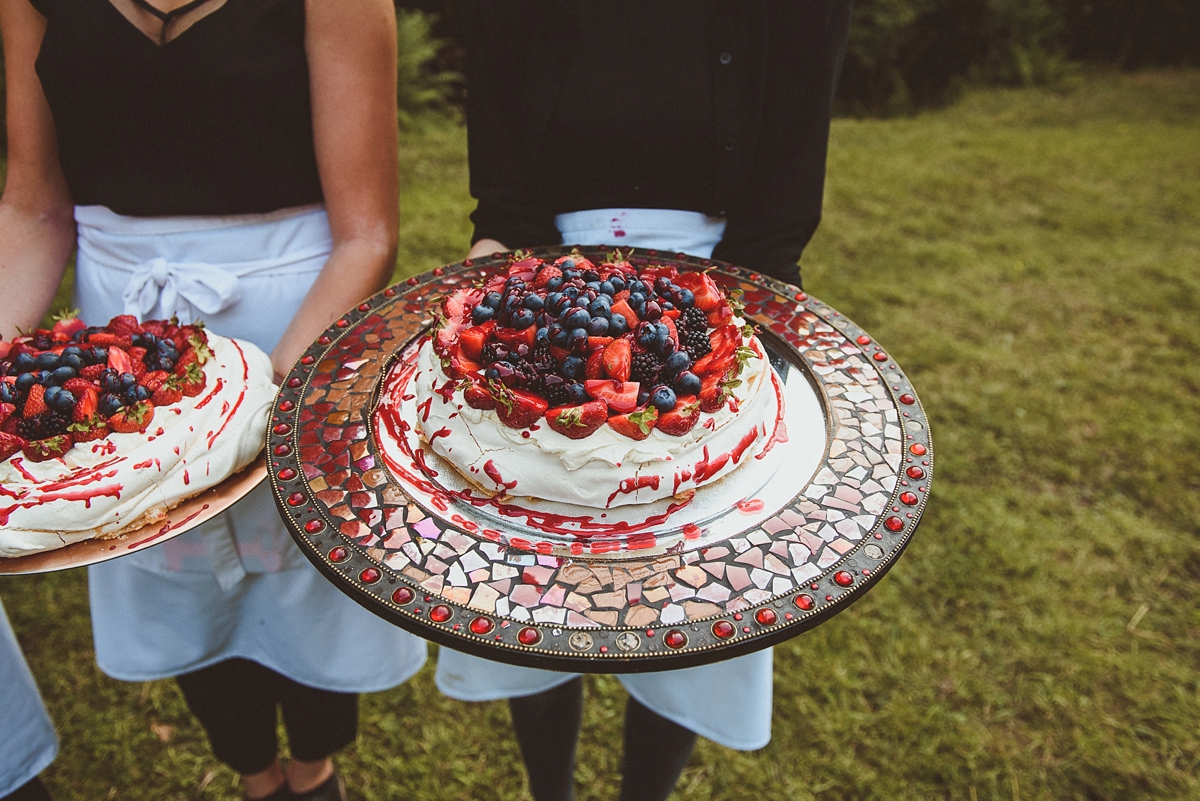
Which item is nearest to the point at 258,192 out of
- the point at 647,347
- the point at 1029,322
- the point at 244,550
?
the point at 244,550

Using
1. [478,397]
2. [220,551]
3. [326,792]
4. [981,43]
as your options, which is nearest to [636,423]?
[478,397]

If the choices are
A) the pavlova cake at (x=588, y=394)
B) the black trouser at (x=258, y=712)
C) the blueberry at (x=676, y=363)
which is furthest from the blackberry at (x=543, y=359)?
the black trouser at (x=258, y=712)

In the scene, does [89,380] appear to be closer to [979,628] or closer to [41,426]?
[41,426]

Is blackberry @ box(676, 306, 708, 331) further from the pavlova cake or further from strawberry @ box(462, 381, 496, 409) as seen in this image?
strawberry @ box(462, 381, 496, 409)

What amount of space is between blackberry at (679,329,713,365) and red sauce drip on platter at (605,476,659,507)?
277 millimetres

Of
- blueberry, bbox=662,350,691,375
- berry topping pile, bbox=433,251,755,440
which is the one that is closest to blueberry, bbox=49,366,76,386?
berry topping pile, bbox=433,251,755,440

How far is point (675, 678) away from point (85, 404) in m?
1.47

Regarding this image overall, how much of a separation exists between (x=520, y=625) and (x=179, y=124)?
1510mm

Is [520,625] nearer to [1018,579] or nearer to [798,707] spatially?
[798,707]

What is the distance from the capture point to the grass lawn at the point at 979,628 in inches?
97.0

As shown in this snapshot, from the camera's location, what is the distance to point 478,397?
136 centimetres

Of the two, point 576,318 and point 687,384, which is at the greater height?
point 576,318

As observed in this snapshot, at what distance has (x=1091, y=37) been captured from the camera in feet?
37.7

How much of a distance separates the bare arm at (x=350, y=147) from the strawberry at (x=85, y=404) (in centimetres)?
40
